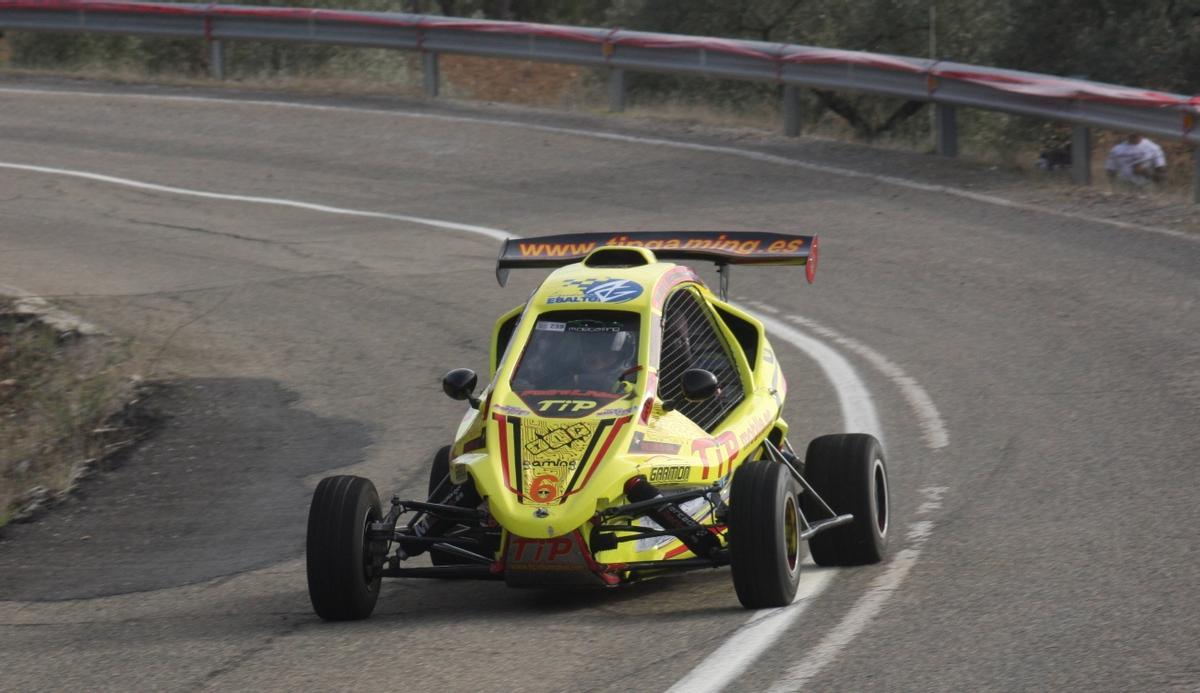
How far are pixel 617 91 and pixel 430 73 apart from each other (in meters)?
3.11

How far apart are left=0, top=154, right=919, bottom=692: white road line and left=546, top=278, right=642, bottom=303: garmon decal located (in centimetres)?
175

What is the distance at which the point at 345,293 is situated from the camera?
1574 centimetres

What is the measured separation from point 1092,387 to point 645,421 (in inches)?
198

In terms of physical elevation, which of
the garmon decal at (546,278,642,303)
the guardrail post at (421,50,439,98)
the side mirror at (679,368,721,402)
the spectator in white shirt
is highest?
the guardrail post at (421,50,439,98)

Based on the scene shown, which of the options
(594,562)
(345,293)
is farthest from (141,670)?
(345,293)

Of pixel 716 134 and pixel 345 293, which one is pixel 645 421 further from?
pixel 716 134

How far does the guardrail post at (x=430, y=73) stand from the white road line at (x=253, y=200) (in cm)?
588

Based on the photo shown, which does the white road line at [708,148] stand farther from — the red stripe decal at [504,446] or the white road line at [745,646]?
the red stripe decal at [504,446]

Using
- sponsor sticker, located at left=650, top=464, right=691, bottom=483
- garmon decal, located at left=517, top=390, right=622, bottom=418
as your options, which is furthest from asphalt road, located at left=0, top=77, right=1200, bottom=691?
garmon decal, located at left=517, top=390, right=622, bottom=418

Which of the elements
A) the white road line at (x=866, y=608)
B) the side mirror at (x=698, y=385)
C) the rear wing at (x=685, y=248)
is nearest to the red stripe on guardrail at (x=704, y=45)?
the rear wing at (x=685, y=248)

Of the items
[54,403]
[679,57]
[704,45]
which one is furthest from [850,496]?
[679,57]

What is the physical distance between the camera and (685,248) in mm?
9773

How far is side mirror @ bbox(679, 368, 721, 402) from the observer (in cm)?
816

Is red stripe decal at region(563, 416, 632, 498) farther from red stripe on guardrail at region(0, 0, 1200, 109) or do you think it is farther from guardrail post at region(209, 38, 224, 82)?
guardrail post at region(209, 38, 224, 82)
